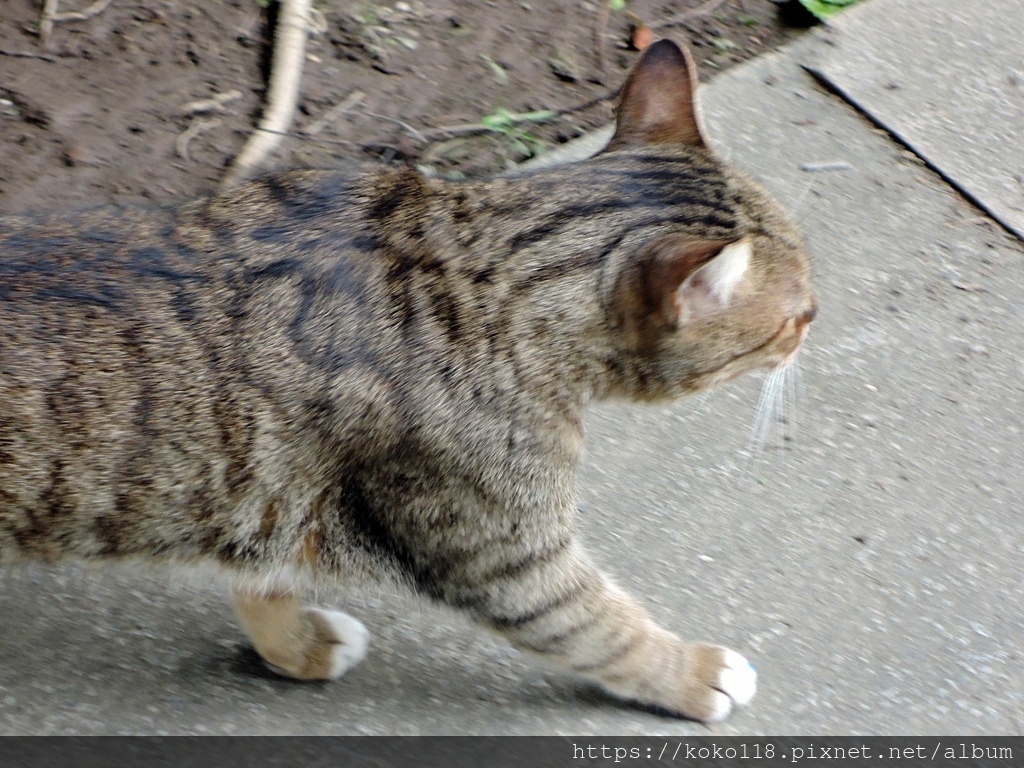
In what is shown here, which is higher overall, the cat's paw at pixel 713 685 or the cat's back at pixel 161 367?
the cat's back at pixel 161 367

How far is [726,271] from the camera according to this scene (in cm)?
208

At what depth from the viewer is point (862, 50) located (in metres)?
4.19

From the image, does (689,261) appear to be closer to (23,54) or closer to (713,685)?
(713,685)

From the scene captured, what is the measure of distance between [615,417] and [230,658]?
119 centimetres

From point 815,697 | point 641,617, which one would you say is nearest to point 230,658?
point 641,617

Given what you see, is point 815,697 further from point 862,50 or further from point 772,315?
point 862,50

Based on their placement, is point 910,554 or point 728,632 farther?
point 910,554

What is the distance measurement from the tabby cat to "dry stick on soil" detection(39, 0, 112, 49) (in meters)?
1.77

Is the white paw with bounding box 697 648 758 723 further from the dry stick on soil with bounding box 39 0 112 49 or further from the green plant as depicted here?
the dry stick on soil with bounding box 39 0 112 49

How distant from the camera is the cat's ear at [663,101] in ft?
8.06

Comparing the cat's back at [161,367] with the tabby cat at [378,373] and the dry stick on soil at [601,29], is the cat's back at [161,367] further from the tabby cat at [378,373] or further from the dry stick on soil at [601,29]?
the dry stick on soil at [601,29]

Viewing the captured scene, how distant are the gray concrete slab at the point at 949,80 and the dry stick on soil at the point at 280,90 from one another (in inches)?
75.7

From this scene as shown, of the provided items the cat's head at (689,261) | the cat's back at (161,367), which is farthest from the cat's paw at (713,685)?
the cat's back at (161,367)

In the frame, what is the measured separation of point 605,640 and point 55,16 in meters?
2.90
